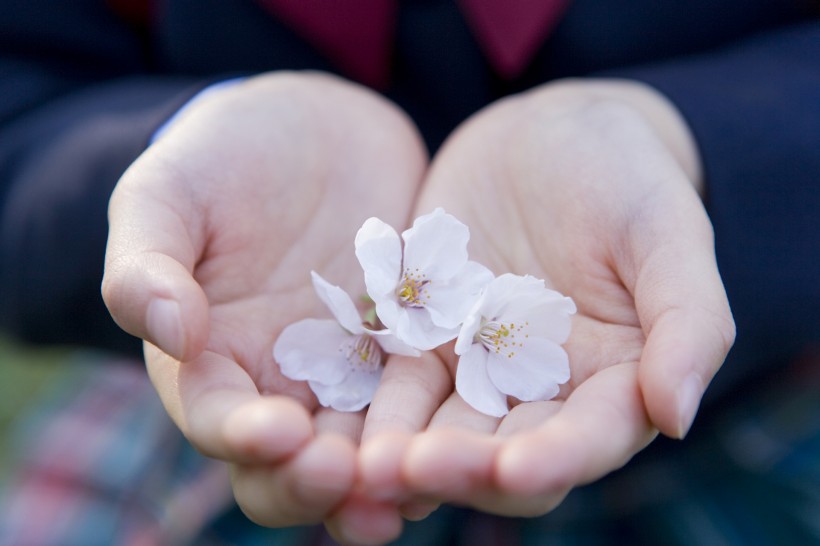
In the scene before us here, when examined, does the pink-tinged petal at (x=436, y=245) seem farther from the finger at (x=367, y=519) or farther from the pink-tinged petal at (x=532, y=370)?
the finger at (x=367, y=519)

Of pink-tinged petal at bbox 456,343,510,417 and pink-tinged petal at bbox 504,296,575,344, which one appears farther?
pink-tinged petal at bbox 504,296,575,344

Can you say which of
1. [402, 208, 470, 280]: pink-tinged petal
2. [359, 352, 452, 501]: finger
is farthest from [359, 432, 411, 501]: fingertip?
[402, 208, 470, 280]: pink-tinged petal

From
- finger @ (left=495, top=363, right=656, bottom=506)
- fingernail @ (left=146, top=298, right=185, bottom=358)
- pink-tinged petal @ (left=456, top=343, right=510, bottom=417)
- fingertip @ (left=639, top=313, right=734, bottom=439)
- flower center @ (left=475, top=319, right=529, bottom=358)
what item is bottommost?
flower center @ (left=475, top=319, right=529, bottom=358)

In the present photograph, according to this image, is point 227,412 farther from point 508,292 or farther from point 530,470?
point 508,292

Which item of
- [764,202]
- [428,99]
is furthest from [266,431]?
[428,99]

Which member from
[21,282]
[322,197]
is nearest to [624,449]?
[322,197]

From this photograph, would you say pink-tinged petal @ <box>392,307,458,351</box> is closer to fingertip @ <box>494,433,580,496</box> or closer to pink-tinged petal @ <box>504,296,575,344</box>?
pink-tinged petal @ <box>504,296,575,344</box>
